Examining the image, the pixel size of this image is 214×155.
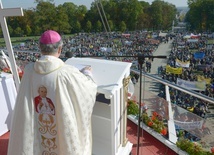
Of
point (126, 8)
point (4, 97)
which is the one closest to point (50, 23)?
point (126, 8)

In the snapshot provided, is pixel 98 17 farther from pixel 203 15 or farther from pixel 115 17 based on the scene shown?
pixel 203 15

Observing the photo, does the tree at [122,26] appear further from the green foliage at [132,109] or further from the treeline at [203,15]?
the green foliage at [132,109]

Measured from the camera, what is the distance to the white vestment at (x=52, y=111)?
1682 mm

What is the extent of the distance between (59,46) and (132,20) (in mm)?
51942

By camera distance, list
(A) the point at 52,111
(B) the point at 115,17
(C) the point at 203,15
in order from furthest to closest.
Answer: (B) the point at 115,17
(C) the point at 203,15
(A) the point at 52,111

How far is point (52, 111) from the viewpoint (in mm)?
1776

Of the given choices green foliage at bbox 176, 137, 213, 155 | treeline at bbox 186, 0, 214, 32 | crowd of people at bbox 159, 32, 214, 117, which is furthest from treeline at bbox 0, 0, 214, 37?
green foliage at bbox 176, 137, 213, 155

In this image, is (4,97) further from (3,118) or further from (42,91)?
(42,91)

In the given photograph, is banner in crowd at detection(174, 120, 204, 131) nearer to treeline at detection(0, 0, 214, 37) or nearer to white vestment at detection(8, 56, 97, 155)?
white vestment at detection(8, 56, 97, 155)

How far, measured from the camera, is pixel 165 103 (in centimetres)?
327

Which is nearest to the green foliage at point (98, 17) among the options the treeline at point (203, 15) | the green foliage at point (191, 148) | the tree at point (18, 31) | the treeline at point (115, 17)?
the treeline at point (115, 17)

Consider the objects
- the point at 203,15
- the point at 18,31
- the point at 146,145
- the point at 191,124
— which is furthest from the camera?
the point at 203,15

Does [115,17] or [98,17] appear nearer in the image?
[98,17]

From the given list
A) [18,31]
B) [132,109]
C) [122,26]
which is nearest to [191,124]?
[132,109]
